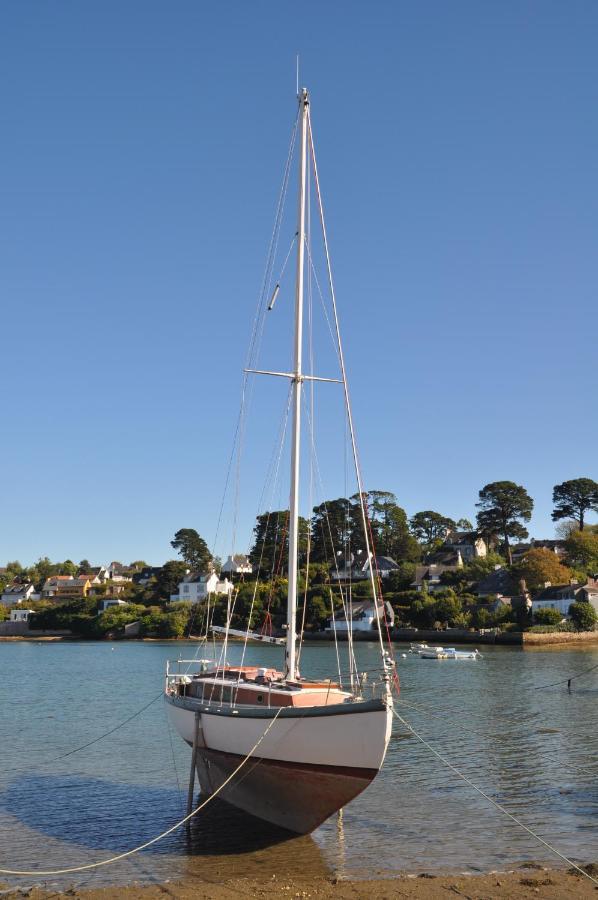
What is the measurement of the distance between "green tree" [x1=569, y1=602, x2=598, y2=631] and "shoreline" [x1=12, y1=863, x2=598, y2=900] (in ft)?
292

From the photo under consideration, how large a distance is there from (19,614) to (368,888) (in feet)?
521

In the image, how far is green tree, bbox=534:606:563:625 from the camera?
99.6m

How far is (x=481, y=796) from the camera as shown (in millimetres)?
21922

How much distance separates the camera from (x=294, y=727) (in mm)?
16484

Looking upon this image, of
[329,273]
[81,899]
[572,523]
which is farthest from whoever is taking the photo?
[572,523]

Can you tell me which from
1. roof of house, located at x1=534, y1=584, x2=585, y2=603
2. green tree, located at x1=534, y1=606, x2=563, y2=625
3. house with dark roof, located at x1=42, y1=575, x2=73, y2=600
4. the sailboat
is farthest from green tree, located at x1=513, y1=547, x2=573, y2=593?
house with dark roof, located at x1=42, y1=575, x2=73, y2=600

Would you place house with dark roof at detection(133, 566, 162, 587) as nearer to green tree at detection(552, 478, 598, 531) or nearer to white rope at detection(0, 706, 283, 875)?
green tree at detection(552, 478, 598, 531)

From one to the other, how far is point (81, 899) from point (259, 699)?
5.58 metres

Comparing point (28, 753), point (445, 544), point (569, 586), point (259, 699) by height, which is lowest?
point (28, 753)

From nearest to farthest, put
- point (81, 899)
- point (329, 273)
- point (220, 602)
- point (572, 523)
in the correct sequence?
point (81, 899) < point (329, 273) < point (220, 602) < point (572, 523)

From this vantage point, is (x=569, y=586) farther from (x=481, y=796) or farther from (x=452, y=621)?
(x=481, y=796)

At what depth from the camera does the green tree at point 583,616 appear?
321 feet

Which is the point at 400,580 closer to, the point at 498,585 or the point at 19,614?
the point at 498,585

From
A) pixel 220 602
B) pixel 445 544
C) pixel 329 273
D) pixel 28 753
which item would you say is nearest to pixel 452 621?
pixel 220 602
